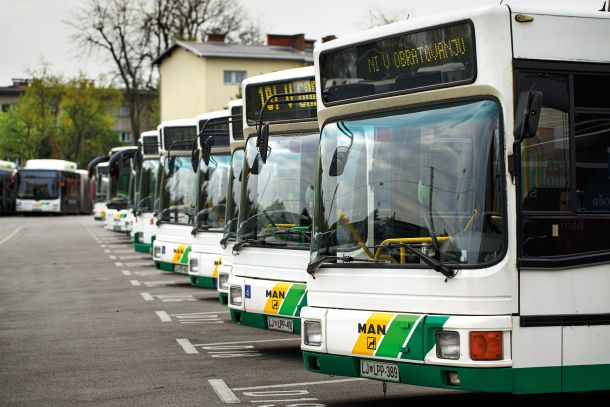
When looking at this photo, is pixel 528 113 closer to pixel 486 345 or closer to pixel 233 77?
pixel 486 345

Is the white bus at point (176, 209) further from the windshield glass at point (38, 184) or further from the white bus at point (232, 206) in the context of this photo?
the windshield glass at point (38, 184)

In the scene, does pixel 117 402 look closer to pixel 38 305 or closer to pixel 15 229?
pixel 38 305

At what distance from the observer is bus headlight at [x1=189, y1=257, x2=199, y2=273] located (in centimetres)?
1836

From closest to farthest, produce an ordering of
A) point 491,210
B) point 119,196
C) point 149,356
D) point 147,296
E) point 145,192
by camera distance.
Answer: point 491,210
point 149,356
point 147,296
point 145,192
point 119,196

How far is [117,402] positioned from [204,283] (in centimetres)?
861

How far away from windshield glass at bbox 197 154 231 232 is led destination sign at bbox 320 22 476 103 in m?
9.36

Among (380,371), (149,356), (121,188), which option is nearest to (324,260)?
(380,371)

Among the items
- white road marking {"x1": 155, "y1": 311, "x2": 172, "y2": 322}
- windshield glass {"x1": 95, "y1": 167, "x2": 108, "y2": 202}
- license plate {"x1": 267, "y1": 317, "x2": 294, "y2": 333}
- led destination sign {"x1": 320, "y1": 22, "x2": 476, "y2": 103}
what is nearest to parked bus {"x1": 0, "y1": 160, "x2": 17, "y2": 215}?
windshield glass {"x1": 95, "y1": 167, "x2": 108, "y2": 202}

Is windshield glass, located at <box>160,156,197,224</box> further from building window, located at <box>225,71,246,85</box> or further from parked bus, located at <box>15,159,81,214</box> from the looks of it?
building window, located at <box>225,71,246,85</box>

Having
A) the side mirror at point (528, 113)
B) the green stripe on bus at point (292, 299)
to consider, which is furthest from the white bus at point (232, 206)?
the side mirror at point (528, 113)

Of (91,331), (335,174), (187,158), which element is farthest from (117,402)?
(187,158)

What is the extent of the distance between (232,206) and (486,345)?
738 centimetres

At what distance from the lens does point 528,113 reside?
724 centimetres

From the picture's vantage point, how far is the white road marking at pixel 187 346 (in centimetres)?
1280
